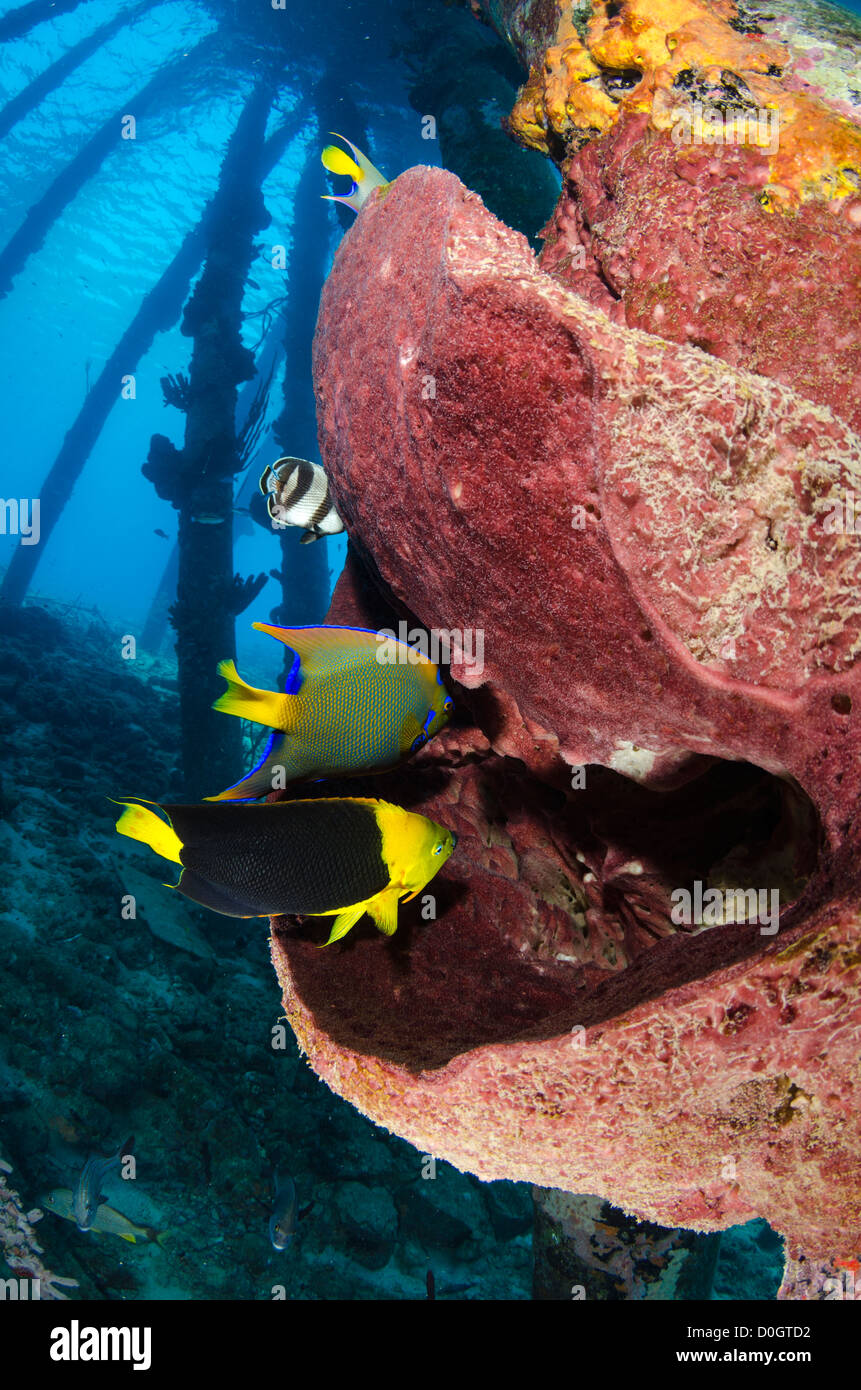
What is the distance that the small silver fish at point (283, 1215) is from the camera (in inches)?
185

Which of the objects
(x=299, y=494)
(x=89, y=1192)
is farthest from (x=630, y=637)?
(x=89, y=1192)

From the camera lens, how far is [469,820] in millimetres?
2607

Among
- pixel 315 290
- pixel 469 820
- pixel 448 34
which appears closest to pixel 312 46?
pixel 315 290

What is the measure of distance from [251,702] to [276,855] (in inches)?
15.4

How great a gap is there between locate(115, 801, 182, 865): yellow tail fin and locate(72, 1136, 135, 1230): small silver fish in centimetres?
411

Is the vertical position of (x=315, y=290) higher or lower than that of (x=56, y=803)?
higher

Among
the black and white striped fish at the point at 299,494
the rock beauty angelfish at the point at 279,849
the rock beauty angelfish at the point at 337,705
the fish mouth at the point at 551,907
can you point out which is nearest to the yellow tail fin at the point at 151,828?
the rock beauty angelfish at the point at 279,849

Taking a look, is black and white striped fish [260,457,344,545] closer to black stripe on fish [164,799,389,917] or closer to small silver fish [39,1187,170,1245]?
black stripe on fish [164,799,389,917]

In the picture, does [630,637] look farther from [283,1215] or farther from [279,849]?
[283,1215]

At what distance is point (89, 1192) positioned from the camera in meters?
4.10

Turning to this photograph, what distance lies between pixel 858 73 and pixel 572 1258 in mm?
5848

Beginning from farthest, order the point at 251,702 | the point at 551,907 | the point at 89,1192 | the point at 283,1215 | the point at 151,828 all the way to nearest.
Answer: the point at 283,1215 → the point at 89,1192 → the point at 551,907 → the point at 251,702 → the point at 151,828

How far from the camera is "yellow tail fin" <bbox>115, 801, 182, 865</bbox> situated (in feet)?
4.64
